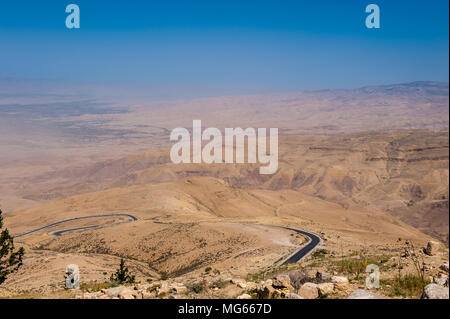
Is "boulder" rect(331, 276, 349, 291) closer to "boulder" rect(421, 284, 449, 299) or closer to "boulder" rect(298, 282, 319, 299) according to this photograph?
"boulder" rect(298, 282, 319, 299)

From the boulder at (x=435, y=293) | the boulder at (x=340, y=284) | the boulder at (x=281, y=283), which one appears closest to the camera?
the boulder at (x=435, y=293)

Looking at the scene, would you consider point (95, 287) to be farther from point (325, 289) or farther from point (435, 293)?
point (435, 293)

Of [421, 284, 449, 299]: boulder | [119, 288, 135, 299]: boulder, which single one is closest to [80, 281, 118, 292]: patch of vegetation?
[119, 288, 135, 299]: boulder

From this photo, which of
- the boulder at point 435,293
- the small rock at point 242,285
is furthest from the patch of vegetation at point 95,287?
the boulder at point 435,293

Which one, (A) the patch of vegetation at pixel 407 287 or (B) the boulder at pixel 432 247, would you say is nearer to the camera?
(A) the patch of vegetation at pixel 407 287

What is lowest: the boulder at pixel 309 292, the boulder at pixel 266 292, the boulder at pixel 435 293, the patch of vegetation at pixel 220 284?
the patch of vegetation at pixel 220 284

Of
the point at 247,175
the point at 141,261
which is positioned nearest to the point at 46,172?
the point at 247,175

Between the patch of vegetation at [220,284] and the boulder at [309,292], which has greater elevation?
the boulder at [309,292]

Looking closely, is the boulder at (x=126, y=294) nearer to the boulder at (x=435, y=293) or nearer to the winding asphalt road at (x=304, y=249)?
the boulder at (x=435, y=293)
